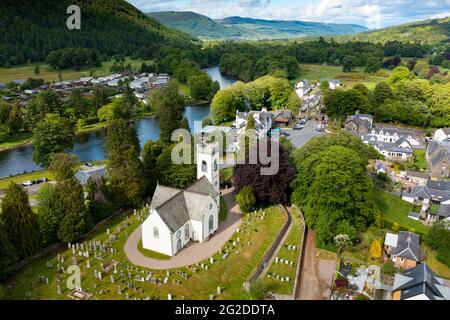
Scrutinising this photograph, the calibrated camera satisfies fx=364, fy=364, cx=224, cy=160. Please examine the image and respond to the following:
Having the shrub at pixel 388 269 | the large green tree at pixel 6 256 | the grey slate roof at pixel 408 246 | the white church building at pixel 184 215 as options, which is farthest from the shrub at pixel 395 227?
the large green tree at pixel 6 256

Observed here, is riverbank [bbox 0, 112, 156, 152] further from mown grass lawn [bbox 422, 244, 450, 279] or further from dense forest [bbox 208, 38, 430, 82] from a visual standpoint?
mown grass lawn [bbox 422, 244, 450, 279]

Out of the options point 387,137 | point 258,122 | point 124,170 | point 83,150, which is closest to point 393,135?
point 387,137

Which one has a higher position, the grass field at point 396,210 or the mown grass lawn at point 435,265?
the grass field at point 396,210

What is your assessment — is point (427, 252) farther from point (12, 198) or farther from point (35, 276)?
point (12, 198)

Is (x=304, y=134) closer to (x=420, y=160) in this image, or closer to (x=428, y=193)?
(x=420, y=160)

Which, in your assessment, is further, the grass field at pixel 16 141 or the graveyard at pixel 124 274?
the grass field at pixel 16 141

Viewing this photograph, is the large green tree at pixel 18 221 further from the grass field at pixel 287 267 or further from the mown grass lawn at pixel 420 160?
the mown grass lawn at pixel 420 160
